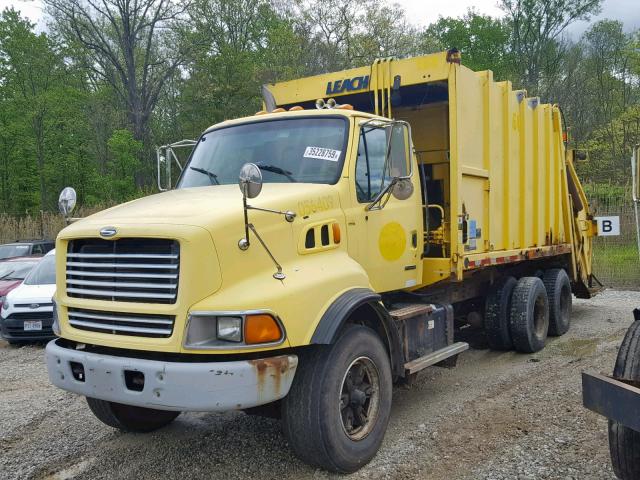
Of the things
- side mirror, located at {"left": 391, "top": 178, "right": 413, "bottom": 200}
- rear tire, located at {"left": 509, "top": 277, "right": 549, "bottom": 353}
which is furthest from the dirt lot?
side mirror, located at {"left": 391, "top": 178, "right": 413, "bottom": 200}

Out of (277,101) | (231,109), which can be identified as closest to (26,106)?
(231,109)

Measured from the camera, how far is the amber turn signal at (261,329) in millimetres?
3623

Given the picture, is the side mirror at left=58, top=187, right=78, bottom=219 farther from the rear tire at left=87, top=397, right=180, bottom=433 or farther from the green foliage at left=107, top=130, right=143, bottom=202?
the green foliage at left=107, top=130, right=143, bottom=202

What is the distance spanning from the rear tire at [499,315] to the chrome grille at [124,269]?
16.4 ft

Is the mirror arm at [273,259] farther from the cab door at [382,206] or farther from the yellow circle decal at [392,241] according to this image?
the yellow circle decal at [392,241]

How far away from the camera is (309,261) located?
13.9ft

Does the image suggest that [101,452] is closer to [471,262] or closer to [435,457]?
[435,457]

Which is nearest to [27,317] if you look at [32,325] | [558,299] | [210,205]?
[32,325]

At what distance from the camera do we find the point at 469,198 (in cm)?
630

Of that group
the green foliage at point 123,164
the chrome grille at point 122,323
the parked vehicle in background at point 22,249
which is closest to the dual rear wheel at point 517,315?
the chrome grille at point 122,323

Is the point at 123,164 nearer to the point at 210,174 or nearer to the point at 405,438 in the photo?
the point at 210,174

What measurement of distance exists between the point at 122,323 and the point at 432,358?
9.01 ft

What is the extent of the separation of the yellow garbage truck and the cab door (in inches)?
0.7

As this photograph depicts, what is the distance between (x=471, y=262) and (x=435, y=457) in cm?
237
